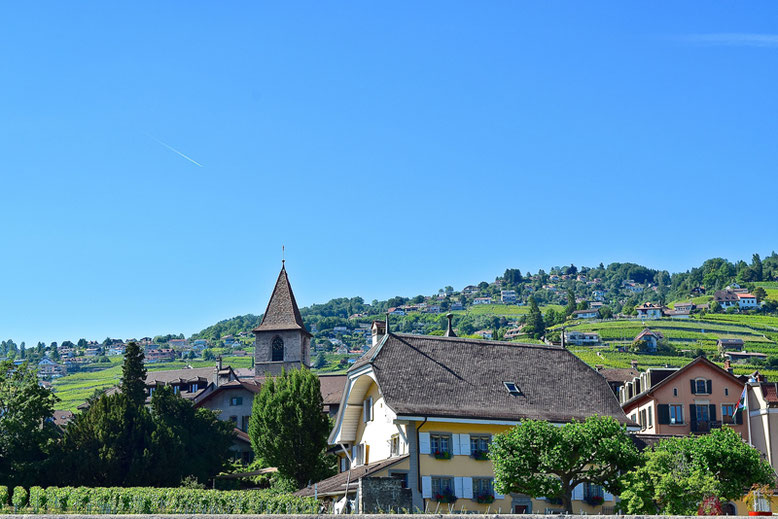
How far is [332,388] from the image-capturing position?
9331 centimetres

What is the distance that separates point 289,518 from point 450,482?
85.1 feet

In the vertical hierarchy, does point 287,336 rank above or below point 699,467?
above

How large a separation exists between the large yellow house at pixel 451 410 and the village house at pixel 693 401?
10953 millimetres

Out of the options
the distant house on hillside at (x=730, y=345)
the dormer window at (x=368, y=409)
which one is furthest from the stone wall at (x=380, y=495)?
the distant house on hillside at (x=730, y=345)

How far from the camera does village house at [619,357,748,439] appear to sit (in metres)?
57.4

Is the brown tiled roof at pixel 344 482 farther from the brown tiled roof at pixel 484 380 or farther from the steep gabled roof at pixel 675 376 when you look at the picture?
the steep gabled roof at pixel 675 376

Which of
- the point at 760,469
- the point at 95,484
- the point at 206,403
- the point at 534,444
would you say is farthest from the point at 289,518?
the point at 206,403

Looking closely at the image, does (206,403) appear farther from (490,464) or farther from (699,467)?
(699,467)

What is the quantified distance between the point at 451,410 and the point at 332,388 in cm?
5181

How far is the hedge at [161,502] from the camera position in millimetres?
37531

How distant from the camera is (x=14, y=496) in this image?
1945 inches

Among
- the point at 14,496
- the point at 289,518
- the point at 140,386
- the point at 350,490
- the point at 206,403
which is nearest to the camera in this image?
the point at 289,518

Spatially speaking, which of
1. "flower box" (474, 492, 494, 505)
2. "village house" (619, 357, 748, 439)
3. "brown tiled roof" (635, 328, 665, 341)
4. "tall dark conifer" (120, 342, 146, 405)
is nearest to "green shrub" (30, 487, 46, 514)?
"flower box" (474, 492, 494, 505)

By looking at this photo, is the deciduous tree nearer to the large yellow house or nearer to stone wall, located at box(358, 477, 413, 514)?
A: stone wall, located at box(358, 477, 413, 514)
